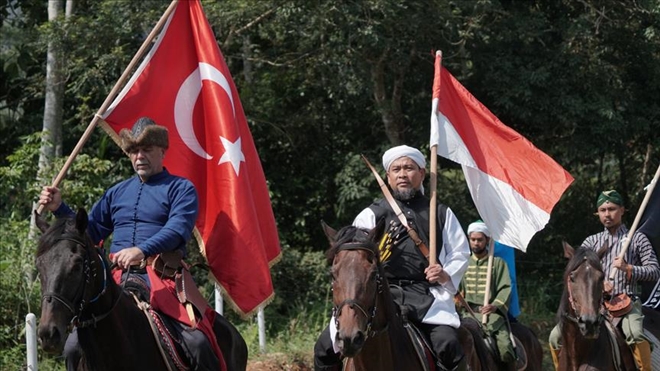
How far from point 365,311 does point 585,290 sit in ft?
12.4

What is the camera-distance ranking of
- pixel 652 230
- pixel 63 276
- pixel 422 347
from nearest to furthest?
pixel 63 276 < pixel 422 347 < pixel 652 230

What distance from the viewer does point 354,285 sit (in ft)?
22.6

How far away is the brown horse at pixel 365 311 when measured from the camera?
6.72m

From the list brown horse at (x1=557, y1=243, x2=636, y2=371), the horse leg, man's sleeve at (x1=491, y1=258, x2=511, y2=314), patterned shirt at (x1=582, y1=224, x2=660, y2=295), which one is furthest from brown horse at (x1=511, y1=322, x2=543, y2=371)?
the horse leg

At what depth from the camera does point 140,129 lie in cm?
796

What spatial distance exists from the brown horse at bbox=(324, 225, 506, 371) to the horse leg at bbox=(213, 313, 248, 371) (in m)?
1.03

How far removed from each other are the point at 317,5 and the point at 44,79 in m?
5.36

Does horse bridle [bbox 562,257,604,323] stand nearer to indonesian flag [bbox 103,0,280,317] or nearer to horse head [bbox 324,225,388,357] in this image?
indonesian flag [bbox 103,0,280,317]

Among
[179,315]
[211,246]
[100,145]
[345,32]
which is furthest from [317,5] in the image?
[179,315]

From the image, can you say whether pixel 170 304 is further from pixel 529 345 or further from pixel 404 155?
pixel 529 345

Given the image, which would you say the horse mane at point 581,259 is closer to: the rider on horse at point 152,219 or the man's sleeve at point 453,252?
the man's sleeve at point 453,252

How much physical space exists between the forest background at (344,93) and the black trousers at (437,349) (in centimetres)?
771

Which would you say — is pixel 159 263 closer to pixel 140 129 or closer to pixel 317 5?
pixel 140 129

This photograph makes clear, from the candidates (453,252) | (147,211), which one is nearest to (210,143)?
(147,211)
